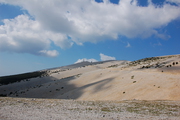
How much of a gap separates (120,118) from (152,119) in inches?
59.3

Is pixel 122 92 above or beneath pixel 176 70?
beneath

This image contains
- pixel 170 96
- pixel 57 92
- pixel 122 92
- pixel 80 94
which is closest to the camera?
pixel 170 96

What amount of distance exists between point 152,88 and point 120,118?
35.9 feet

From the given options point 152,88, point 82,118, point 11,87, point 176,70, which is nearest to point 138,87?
point 152,88

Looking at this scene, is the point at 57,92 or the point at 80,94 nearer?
the point at 80,94

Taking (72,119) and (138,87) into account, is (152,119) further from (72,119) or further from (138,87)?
(138,87)

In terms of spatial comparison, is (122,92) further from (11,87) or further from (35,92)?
(11,87)

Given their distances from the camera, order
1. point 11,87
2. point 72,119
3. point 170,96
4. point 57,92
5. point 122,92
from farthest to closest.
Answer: point 11,87 → point 57,92 → point 122,92 → point 170,96 → point 72,119

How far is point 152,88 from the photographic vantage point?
17.0m

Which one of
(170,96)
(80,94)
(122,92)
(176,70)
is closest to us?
(170,96)

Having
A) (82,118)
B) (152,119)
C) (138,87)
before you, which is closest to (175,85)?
(138,87)

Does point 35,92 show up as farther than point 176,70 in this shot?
Yes

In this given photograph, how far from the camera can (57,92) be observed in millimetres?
26375

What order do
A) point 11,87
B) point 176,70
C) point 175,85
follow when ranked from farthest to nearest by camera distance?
point 11,87 < point 176,70 < point 175,85
